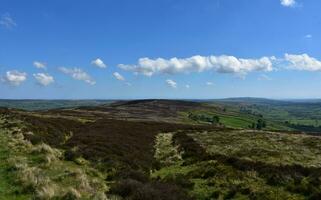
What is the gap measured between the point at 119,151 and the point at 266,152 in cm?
1313

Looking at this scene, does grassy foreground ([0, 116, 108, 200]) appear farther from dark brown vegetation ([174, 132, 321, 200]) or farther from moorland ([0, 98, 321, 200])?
dark brown vegetation ([174, 132, 321, 200])

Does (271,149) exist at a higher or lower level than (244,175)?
lower

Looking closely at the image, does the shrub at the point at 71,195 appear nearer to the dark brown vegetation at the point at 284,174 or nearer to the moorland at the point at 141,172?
the moorland at the point at 141,172

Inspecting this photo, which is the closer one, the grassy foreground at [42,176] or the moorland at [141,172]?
the grassy foreground at [42,176]

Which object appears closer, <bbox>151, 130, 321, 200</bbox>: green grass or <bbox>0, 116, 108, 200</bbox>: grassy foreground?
<bbox>0, 116, 108, 200</bbox>: grassy foreground

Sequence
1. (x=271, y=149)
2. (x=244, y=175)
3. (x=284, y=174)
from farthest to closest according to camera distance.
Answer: (x=271, y=149), (x=244, y=175), (x=284, y=174)

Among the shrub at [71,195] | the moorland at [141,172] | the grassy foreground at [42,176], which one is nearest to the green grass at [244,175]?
the moorland at [141,172]

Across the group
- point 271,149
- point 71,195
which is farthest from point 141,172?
point 271,149

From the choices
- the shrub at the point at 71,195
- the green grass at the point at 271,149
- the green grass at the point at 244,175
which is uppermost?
the shrub at the point at 71,195

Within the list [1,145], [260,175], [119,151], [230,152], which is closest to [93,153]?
[119,151]

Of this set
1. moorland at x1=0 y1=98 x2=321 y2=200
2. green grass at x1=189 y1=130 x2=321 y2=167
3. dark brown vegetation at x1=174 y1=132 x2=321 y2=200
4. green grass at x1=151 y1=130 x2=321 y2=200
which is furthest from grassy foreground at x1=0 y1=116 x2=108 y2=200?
green grass at x1=189 y1=130 x2=321 y2=167

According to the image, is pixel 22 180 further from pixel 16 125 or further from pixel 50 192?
pixel 16 125

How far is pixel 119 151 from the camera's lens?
96.6 feet

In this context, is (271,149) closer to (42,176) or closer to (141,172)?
(141,172)
